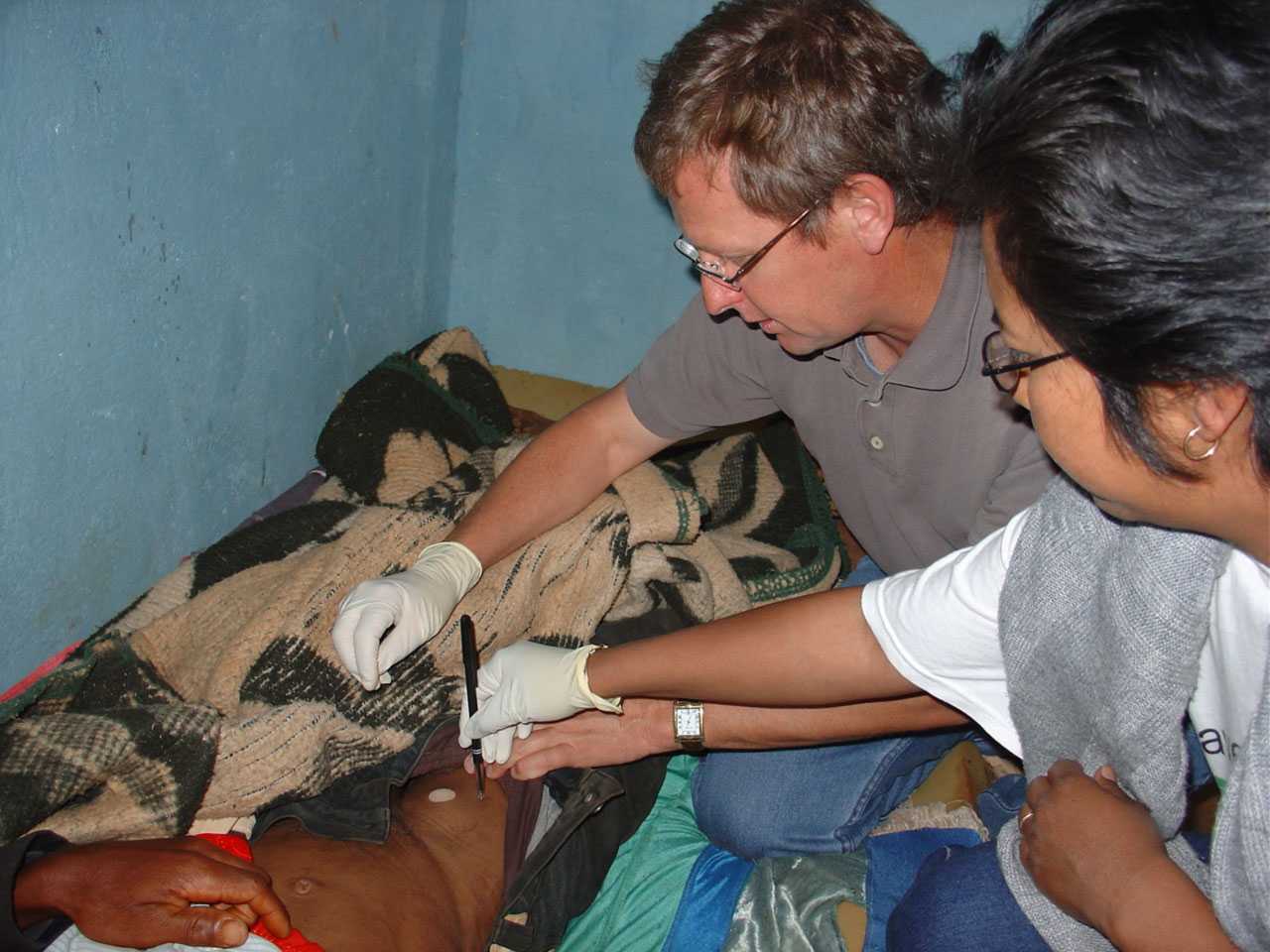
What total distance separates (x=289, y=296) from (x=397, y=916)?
1214mm

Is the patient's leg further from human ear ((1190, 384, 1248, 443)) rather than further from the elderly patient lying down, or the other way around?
human ear ((1190, 384, 1248, 443))

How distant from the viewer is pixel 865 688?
1.37 m

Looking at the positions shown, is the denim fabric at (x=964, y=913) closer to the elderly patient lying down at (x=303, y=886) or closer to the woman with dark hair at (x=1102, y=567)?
the woman with dark hair at (x=1102, y=567)

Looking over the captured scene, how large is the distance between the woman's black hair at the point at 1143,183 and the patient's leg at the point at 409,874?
1.02 m

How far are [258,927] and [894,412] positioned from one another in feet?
3.34

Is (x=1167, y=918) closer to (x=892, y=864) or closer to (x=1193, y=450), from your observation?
(x=1193, y=450)

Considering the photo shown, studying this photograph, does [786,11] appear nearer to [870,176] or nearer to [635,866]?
[870,176]

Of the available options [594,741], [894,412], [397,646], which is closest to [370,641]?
[397,646]

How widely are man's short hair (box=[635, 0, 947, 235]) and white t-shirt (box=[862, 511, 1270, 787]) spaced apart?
456 mm

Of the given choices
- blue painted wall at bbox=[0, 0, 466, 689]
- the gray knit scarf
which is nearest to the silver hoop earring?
the gray knit scarf

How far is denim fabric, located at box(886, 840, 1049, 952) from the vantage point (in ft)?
4.26

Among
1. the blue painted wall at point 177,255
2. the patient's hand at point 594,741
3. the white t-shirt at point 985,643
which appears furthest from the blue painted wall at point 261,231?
the white t-shirt at point 985,643

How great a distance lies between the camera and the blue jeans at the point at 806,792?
1708 millimetres

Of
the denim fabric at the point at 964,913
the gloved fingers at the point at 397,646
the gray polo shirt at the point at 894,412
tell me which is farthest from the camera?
the gloved fingers at the point at 397,646
